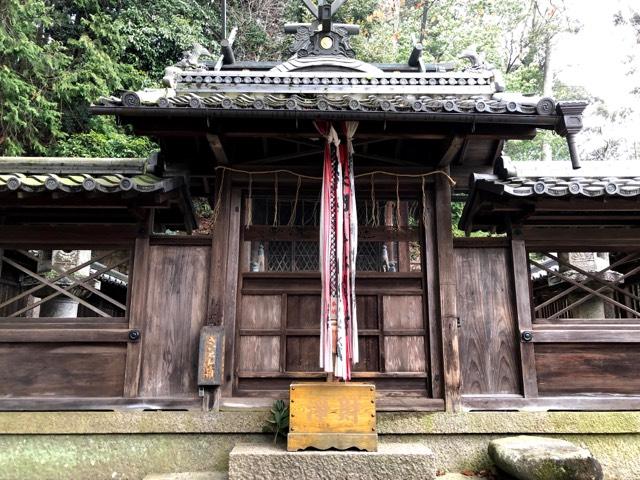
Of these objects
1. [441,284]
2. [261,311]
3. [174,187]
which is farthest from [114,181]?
[441,284]

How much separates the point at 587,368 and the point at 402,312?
252 centimetres

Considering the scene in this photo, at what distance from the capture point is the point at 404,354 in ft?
20.8

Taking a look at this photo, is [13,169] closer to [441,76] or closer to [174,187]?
[174,187]

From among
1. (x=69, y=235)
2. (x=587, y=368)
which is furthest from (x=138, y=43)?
(x=587, y=368)

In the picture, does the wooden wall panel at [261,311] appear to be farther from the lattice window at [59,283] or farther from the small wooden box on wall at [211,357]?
the lattice window at [59,283]

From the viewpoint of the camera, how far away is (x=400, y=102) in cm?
563

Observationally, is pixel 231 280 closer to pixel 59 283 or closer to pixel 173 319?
pixel 173 319

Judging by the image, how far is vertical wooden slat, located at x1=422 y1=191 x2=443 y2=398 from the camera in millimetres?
6172

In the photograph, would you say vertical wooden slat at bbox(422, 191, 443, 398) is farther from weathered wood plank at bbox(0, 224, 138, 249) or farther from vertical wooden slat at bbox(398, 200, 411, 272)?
weathered wood plank at bbox(0, 224, 138, 249)

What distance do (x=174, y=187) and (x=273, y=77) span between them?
2392 millimetres

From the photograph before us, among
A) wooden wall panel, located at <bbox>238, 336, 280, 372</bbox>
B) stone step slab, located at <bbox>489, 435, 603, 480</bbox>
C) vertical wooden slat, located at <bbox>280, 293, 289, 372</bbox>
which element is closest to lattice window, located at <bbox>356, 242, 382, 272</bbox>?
vertical wooden slat, located at <bbox>280, 293, 289, 372</bbox>

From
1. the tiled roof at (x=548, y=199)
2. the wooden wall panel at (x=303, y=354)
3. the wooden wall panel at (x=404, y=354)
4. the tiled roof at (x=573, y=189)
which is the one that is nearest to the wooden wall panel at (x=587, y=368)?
the wooden wall panel at (x=404, y=354)

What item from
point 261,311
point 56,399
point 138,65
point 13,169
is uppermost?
point 138,65

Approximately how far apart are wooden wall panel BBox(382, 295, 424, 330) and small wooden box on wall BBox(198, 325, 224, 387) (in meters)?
2.22
